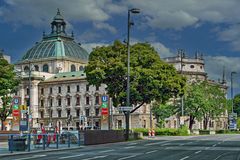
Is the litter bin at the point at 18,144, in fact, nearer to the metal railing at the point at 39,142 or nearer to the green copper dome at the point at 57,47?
the metal railing at the point at 39,142

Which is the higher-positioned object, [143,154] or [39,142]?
[39,142]

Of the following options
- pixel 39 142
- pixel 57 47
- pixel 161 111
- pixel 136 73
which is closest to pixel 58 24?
pixel 57 47

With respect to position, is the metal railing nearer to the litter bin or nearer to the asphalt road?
the litter bin

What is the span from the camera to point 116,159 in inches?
1010

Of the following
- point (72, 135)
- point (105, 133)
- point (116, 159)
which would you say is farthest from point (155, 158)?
point (105, 133)

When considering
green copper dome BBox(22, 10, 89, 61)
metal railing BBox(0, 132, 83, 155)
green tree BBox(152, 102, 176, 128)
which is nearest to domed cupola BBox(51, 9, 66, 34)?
green copper dome BBox(22, 10, 89, 61)

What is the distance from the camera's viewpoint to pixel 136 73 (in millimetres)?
60406

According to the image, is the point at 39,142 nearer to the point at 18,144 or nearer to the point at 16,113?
the point at 18,144

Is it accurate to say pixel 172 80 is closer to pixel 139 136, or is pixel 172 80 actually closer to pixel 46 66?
pixel 139 136

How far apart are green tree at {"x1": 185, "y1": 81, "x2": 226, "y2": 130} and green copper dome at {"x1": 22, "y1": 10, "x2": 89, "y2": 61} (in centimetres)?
5753

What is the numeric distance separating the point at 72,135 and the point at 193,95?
6012 cm

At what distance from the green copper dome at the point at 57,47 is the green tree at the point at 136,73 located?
283 ft

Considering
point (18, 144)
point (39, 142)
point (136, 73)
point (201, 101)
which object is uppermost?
point (136, 73)

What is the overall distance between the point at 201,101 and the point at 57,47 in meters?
65.1
